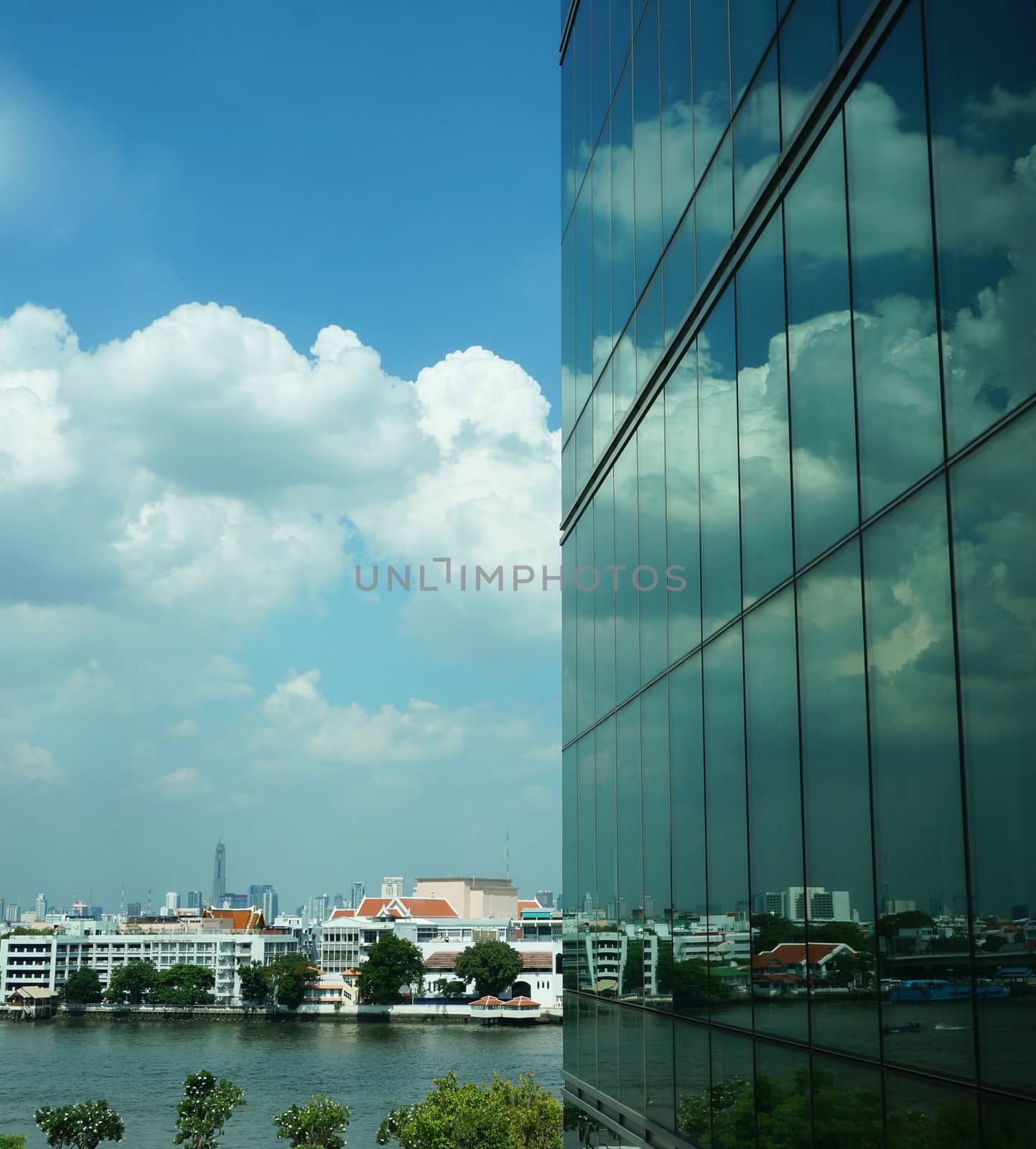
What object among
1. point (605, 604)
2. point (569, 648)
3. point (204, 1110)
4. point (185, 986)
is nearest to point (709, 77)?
point (605, 604)

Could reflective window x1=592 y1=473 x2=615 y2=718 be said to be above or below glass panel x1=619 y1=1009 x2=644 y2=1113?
above

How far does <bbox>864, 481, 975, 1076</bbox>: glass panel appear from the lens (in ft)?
19.7

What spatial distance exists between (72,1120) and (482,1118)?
30358 millimetres

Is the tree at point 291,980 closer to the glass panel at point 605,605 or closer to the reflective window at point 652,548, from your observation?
the glass panel at point 605,605

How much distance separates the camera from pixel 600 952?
50.1 feet

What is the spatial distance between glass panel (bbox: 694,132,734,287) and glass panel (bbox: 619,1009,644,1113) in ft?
25.9

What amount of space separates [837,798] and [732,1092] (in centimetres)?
342

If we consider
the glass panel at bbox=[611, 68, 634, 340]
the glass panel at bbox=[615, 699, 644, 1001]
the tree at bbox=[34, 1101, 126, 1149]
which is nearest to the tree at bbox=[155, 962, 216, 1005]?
the tree at bbox=[34, 1101, 126, 1149]

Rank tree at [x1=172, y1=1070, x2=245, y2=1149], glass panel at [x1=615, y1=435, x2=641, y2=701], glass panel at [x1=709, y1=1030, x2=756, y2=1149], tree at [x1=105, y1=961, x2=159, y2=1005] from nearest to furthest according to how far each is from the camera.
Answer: glass panel at [x1=709, y1=1030, x2=756, y2=1149], glass panel at [x1=615, y1=435, x2=641, y2=701], tree at [x1=172, y1=1070, x2=245, y2=1149], tree at [x1=105, y1=961, x2=159, y2=1005]

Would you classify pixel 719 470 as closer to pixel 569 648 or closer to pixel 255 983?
pixel 569 648

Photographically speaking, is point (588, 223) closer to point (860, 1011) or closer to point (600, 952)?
point (600, 952)

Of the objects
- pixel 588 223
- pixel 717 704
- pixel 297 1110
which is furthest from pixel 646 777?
pixel 297 1110

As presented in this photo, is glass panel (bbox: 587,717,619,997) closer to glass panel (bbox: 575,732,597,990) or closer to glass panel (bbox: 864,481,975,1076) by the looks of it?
glass panel (bbox: 575,732,597,990)

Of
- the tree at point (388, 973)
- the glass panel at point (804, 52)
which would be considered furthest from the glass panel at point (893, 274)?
the tree at point (388, 973)
